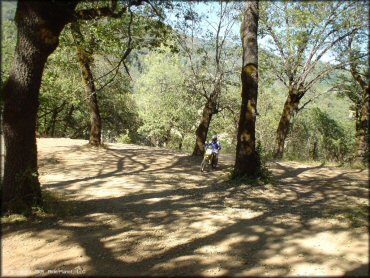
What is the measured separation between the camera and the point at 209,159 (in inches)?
550

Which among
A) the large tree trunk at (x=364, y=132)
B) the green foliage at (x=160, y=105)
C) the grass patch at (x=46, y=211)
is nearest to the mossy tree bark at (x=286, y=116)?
the large tree trunk at (x=364, y=132)

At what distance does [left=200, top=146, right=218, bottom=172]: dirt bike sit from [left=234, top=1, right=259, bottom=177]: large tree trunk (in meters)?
2.30

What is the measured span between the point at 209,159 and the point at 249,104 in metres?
3.35

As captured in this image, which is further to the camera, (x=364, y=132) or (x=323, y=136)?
(x=323, y=136)

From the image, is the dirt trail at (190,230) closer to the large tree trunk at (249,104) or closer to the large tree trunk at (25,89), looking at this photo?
the large tree trunk at (25,89)

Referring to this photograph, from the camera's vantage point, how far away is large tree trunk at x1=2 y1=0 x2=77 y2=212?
6.59 meters

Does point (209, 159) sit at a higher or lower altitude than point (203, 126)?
lower

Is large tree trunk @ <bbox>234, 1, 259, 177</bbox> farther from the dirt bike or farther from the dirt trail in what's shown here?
the dirt bike

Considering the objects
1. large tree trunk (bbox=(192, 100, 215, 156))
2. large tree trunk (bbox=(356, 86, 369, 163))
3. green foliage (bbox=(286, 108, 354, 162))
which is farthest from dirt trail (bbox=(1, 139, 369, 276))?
green foliage (bbox=(286, 108, 354, 162))

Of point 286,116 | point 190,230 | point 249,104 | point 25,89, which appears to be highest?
point 286,116

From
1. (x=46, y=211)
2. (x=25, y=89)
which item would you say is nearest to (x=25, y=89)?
(x=25, y=89)

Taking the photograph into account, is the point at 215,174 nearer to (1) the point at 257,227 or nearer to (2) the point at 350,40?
(1) the point at 257,227

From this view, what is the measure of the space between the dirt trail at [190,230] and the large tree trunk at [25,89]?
81cm

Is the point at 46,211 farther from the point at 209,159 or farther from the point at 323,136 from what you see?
the point at 323,136
